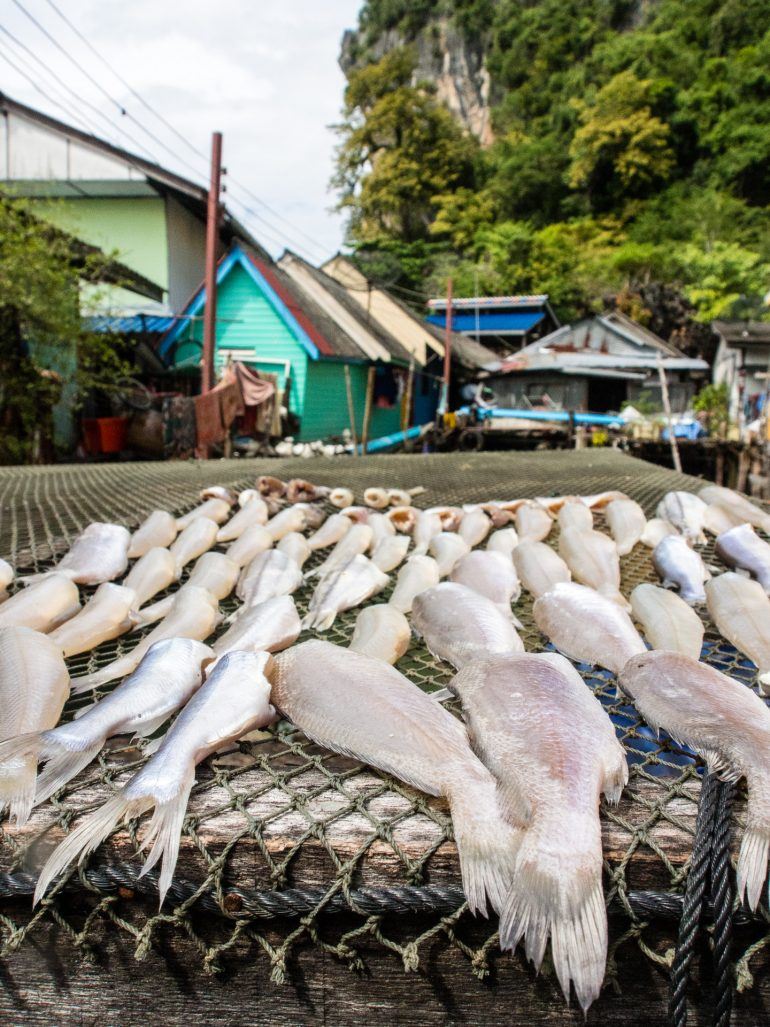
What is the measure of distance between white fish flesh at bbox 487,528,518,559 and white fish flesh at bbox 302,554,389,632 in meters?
0.83

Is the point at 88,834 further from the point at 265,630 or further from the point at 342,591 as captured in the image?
the point at 342,591

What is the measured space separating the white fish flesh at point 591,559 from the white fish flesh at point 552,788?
1.31 meters

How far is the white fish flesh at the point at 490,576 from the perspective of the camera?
286 centimetres

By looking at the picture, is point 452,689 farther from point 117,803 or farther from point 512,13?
point 512,13

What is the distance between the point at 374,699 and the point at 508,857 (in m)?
0.56

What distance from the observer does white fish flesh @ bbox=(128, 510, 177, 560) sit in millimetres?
3654

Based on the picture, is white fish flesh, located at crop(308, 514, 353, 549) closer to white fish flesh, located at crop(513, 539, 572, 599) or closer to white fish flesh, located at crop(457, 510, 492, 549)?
white fish flesh, located at crop(457, 510, 492, 549)

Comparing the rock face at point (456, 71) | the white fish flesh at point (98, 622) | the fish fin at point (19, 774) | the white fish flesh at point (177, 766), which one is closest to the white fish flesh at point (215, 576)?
the white fish flesh at point (98, 622)

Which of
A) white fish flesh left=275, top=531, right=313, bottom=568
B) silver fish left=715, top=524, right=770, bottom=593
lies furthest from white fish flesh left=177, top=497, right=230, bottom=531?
silver fish left=715, top=524, right=770, bottom=593

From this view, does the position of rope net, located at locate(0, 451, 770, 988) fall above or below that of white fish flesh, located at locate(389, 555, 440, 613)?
below

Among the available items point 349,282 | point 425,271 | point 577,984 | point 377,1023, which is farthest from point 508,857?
point 425,271

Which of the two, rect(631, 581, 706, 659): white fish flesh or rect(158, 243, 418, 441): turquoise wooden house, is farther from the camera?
rect(158, 243, 418, 441): turquoise wooden house

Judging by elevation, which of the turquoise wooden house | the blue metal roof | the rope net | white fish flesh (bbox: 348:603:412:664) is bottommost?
the rope net

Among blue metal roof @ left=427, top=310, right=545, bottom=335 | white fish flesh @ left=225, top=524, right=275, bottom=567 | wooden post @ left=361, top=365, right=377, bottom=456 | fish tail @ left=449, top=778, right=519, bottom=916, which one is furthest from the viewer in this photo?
blue metal roof @ left=427, top=310, right=545, bottom=335
